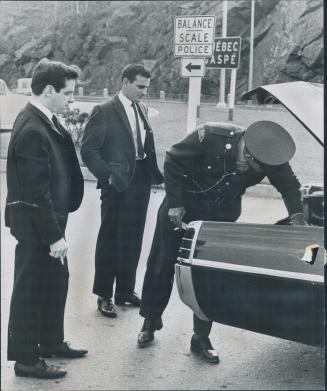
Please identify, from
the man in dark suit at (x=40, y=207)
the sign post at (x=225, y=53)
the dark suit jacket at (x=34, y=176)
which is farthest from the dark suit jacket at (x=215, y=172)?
the sign post at (x=225, y=53)

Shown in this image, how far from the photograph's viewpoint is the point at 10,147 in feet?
9.95

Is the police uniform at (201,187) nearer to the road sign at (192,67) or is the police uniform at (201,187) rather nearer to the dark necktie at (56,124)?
the dark necktie at (56,124)

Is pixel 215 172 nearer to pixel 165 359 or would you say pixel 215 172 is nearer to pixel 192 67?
pixel 165 359

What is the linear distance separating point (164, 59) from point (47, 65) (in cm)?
307

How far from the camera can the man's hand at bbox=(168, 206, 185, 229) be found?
11.7ft

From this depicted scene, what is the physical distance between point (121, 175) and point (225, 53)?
2.71 m

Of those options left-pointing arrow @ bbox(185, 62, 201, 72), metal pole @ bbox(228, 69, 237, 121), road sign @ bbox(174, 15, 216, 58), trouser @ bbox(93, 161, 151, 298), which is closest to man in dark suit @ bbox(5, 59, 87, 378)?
trouser @ bbox(93, 161, 151, 298)

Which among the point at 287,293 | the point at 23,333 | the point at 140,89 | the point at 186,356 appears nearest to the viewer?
the point at 287,293

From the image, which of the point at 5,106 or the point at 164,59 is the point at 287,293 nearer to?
the point at 5,106

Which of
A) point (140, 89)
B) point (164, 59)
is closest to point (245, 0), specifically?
point (164, 59)

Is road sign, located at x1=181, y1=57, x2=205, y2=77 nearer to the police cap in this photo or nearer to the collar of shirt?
the police cap

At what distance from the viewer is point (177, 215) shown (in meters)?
3.56

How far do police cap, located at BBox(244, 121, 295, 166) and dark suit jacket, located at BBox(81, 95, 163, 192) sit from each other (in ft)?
3.61

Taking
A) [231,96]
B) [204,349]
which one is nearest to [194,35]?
[231,96]
